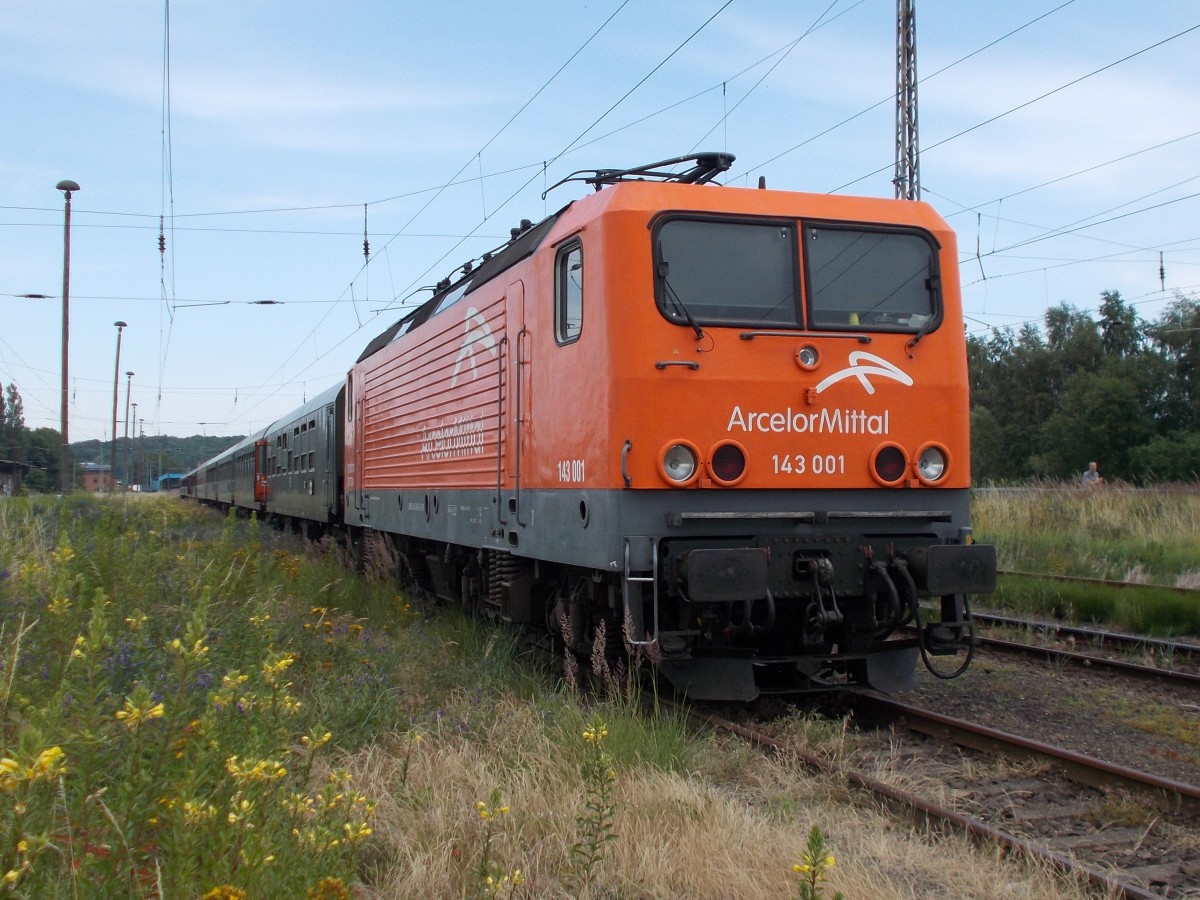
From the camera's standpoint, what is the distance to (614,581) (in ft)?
21.5

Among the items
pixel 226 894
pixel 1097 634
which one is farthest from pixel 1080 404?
pixel 226 894

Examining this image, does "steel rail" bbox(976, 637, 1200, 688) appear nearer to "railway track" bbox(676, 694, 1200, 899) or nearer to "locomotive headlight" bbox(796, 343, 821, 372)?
"railway track" bbox(676, 694, 1200, 899)

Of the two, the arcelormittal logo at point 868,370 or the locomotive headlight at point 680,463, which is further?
the arcelormittal logo at point 868,370

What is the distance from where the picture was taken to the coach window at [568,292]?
674 cm

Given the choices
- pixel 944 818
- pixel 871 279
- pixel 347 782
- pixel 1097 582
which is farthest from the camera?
pixel 1097 582

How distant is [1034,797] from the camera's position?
509cm

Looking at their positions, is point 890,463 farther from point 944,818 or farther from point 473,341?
point 473,341

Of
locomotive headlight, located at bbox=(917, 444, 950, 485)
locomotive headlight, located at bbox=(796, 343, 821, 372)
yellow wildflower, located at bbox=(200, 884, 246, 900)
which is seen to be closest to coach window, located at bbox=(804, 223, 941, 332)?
locomotive headlight, located at bbox=(796, 343, 821, 372)

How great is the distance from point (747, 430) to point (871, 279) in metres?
1.39

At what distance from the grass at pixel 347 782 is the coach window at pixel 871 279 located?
2.57 meters

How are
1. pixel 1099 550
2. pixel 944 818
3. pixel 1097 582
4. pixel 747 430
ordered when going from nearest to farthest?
pixel 944 818 → pixel 747 430 → pixel 1097 582 → pixel 1099 550

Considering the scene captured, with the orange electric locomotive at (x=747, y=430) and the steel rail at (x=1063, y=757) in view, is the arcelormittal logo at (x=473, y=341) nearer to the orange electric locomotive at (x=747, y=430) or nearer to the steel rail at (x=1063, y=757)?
the orange electric locomotive at (x=747, y=430)

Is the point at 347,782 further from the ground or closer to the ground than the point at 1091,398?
closer to the ground

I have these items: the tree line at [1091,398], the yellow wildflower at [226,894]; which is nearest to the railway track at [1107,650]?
the yellow wildflower at [226,894]
